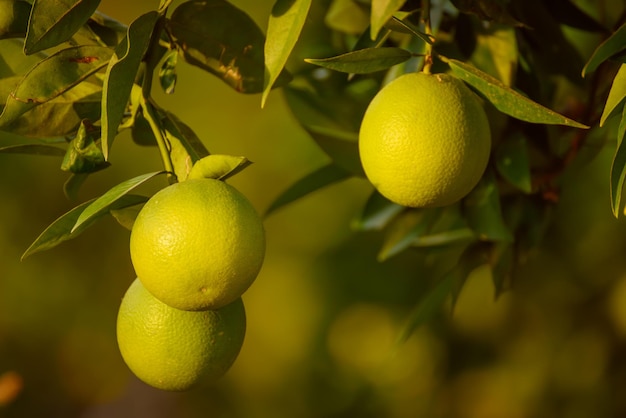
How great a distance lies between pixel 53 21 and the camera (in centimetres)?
66

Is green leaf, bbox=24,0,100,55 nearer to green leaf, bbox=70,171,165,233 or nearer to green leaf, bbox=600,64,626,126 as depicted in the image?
green leaf, bbox=70,171,165,233

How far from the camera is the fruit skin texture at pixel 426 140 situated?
69cm

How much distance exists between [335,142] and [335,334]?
977 mm

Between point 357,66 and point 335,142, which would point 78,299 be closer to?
point 335,142

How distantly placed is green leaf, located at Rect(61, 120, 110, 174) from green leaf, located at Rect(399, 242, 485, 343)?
1.59 ft

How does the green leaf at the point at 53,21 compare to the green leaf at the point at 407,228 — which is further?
the green leaf at the point at 407,228

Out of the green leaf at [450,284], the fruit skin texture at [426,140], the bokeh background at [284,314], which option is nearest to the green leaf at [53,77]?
the fruit skin texture at [426,140]

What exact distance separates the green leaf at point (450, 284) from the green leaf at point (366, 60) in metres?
0.37

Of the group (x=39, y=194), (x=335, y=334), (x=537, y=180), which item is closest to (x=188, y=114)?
(x=39, y=194)

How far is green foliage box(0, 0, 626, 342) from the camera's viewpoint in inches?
26.6

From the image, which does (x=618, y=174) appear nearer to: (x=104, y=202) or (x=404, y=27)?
(x=404, y=27)

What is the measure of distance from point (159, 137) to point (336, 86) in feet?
1.28

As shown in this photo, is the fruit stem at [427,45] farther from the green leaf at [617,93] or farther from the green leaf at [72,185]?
the green leaf at [72,185]

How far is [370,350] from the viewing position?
1935 millimetres
